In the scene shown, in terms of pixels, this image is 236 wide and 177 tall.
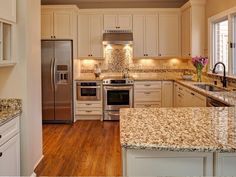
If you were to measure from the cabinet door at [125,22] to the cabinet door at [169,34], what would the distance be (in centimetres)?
70

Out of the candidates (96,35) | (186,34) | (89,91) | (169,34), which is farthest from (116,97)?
(186,34)

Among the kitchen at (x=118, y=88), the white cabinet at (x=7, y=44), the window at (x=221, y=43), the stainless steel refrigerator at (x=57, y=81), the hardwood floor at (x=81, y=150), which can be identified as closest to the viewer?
the kitchen at (x=118, y=88)

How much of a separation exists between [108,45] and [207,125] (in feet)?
17.9

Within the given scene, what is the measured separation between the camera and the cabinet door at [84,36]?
22.8 feet

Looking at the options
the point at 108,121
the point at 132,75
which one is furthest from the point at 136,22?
the point at 108,121

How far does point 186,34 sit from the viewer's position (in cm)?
661

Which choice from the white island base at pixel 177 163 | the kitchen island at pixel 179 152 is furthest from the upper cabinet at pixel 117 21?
the white island base at pixel 177 163

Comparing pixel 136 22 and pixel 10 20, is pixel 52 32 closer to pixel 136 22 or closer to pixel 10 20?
pixel 136 22

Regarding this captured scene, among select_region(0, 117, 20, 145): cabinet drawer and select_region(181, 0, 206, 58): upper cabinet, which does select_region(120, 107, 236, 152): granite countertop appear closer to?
select_region(0, 117, 20, 145): cabinet drawer

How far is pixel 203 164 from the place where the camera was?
1659 millimetres

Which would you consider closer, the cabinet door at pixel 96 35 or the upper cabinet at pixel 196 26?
the upper cabinet at pixel 196 26

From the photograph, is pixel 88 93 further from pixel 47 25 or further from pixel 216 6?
pixel 216 6

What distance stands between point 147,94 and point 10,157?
4.39m

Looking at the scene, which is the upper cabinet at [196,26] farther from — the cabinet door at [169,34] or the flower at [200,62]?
the cabinet door at [169,34]
